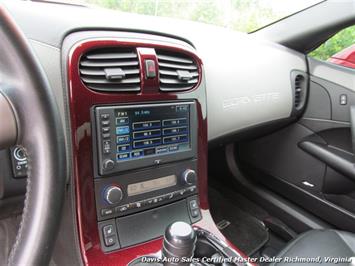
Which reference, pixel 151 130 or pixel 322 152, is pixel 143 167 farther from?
pixel 322 152

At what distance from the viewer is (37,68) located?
0.44 meters

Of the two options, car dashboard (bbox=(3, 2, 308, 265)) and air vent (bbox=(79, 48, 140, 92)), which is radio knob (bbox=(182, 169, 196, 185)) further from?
air vent (bbox=(79, 48, 140, 92))

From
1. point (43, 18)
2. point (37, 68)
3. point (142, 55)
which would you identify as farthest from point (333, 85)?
point (37, 68)

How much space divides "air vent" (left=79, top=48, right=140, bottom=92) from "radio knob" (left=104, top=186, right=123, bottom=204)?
0.21 metres

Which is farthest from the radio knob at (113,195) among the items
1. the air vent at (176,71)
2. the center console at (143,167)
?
the air vent at (176,71)

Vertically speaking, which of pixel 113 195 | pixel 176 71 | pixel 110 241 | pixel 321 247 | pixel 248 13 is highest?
pixel 248 13

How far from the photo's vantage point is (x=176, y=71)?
885 mm

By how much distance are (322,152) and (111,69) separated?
3.31 feet

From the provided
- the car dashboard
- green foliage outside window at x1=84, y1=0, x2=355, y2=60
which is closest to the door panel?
green foliage outside window at x1=84, y1=0, x2=355, y2=60

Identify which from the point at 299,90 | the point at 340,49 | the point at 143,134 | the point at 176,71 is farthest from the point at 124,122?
the point at 340,49

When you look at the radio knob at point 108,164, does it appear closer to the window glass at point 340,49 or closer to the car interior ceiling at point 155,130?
the car interior ceiling at point 155,130

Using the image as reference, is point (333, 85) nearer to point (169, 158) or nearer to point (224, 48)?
point (224, 48)

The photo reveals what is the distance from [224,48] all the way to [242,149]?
66cm

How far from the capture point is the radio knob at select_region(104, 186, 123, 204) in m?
0.76
